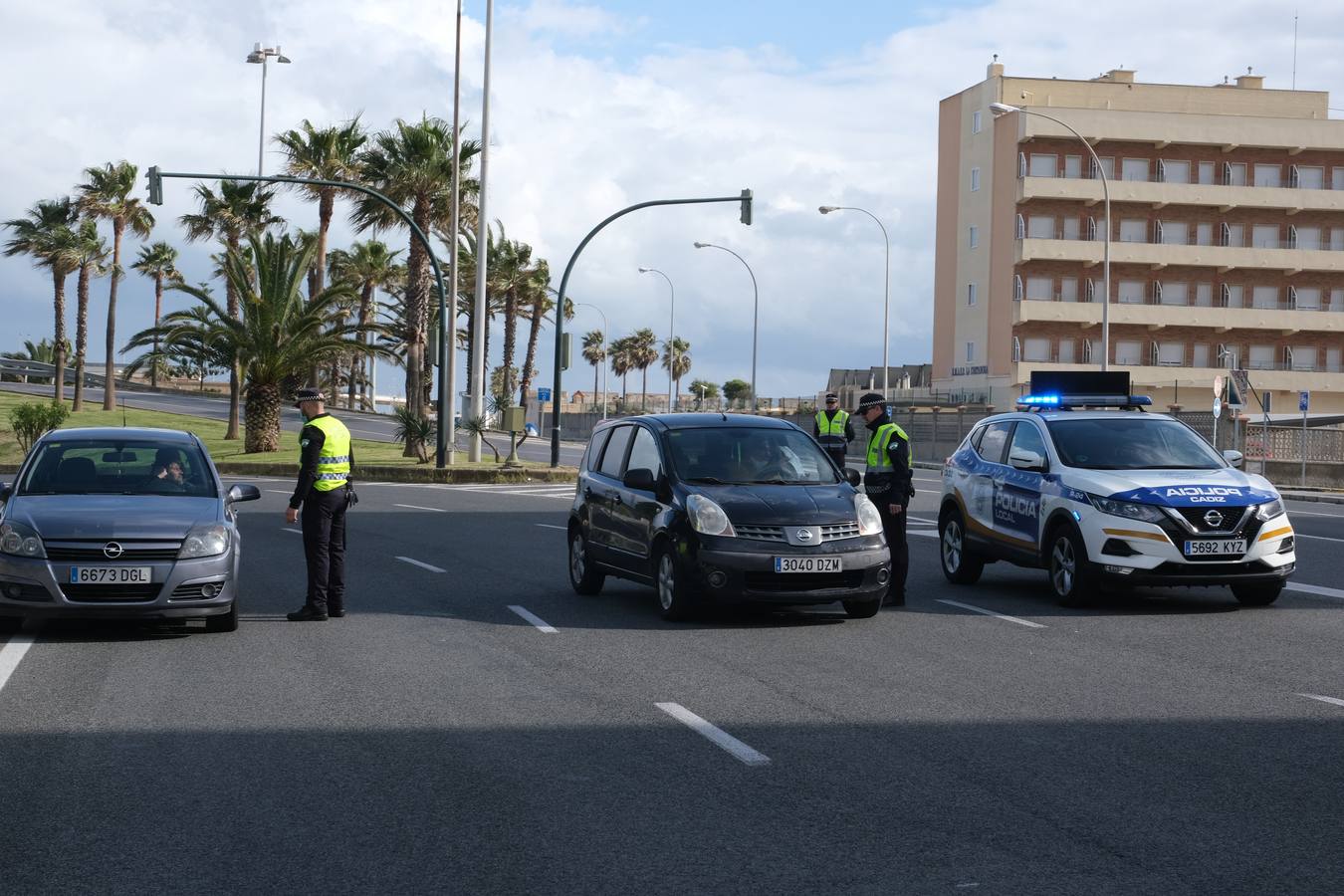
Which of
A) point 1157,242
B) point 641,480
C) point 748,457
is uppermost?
point 1157,242

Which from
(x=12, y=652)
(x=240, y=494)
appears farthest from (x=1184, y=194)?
(x=12, y=652)

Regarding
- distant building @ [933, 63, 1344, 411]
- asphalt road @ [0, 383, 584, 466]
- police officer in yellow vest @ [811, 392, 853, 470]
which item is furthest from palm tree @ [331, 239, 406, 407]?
police officer in yellow vest @ [811, 392, 853, 470]

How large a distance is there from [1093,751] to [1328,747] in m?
1.11

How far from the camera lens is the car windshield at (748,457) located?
12.9 m

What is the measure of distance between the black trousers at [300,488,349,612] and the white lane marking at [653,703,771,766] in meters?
4.42

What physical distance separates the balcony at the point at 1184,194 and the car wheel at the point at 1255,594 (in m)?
61.7

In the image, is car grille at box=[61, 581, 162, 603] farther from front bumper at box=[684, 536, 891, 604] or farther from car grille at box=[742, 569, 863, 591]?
car grille at box=[742, 569, 863, 591]

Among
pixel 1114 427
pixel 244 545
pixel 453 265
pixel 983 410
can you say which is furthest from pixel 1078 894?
pixel 983 410

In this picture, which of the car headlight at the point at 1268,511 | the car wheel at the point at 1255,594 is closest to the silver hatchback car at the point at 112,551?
the car headlight at the point at 1268,511

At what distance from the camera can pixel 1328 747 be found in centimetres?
754

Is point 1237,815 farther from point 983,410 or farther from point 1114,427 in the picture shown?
point 983,410

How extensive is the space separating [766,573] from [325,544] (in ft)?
11.0

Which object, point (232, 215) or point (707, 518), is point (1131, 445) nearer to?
point (707, 518)

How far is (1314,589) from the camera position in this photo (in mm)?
14984
